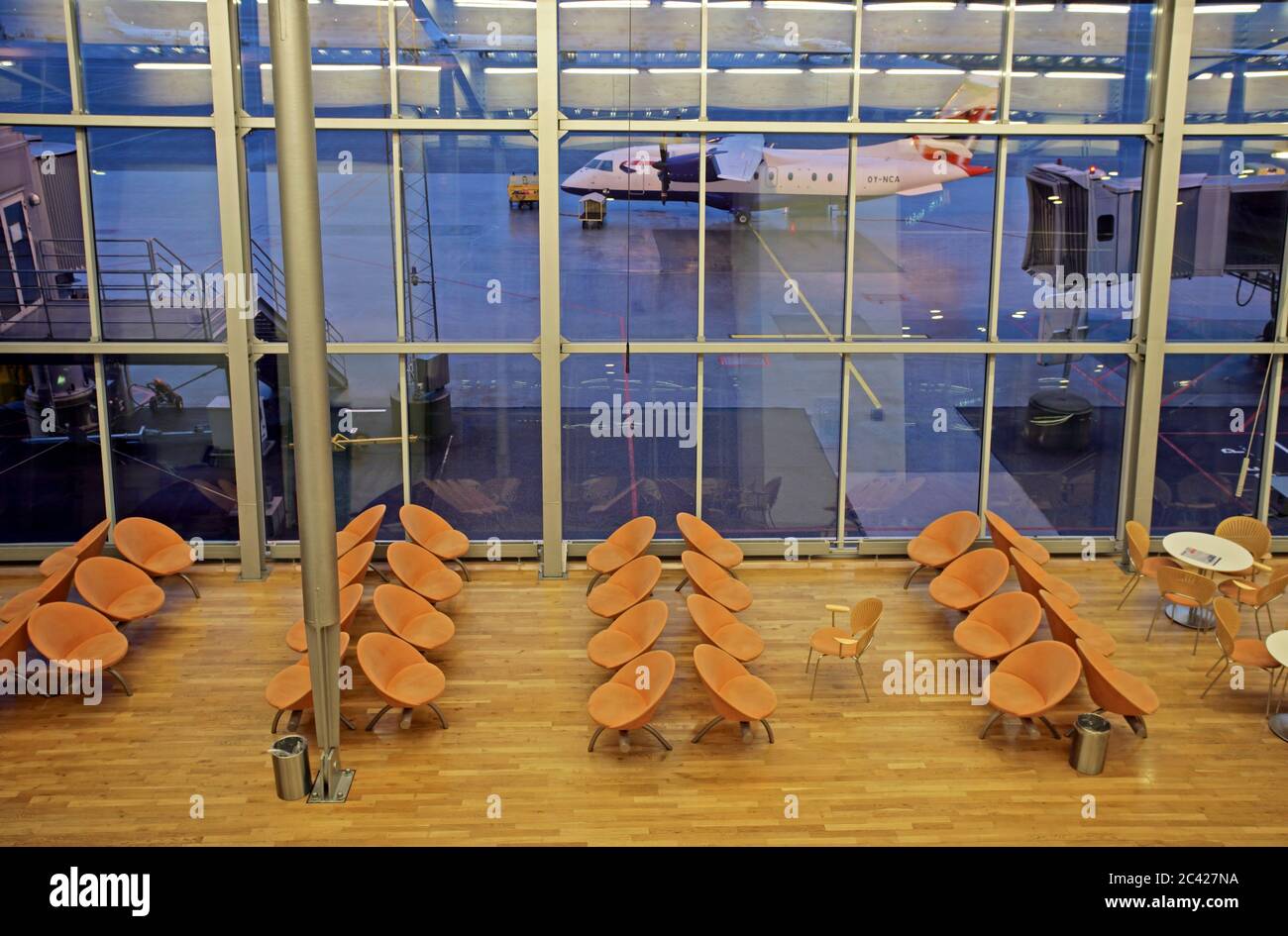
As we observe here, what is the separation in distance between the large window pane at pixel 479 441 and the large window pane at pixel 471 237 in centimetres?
37

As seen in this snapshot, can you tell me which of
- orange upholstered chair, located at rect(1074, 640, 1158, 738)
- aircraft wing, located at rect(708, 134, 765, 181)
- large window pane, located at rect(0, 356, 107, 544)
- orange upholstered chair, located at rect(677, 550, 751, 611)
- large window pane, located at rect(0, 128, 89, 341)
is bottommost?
orange upholstered chair, located at rect(1074, 640, 1158, 738)

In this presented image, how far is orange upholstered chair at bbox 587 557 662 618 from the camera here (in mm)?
10430

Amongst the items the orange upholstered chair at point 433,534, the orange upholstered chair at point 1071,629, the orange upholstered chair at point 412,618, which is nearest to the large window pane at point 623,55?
the orange upholstered chair at point 433,534

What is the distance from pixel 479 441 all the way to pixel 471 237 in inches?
82.5

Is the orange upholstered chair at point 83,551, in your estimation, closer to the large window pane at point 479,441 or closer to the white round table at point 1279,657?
the large window pane at point 479,441

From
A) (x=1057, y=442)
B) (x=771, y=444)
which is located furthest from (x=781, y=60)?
(x=1057, y=442)

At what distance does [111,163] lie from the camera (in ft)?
37.0

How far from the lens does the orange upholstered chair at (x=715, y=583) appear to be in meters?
10.6

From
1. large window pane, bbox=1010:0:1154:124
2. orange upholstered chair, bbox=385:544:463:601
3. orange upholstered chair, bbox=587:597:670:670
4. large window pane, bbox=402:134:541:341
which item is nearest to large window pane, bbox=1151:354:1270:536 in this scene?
large window pane, bbox=1010:0:1154:124

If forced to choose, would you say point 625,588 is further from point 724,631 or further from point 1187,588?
point 1187,588

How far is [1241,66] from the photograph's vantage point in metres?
11.7

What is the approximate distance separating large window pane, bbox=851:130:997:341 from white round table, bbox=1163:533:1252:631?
2.83m

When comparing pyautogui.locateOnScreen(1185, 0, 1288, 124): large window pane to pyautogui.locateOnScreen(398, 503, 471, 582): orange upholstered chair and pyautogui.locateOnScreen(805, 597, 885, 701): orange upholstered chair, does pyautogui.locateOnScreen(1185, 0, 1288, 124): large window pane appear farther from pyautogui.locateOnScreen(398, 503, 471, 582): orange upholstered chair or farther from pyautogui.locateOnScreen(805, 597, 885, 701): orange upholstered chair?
pyautogui.locateOnScreen(398, 503, 471, 582): orange upholstered chair

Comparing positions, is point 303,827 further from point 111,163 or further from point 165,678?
point 111,163
